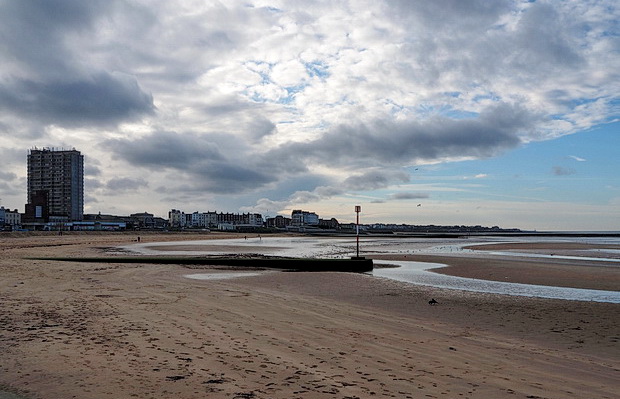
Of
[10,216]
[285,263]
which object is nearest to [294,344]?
[285,263]

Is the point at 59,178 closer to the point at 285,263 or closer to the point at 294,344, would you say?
the point at 285,263

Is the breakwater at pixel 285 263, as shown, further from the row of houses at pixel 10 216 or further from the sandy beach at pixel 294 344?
the row of houses at pixel 10 216

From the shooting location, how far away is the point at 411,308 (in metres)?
13.5

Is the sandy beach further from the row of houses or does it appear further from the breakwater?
the row of houses

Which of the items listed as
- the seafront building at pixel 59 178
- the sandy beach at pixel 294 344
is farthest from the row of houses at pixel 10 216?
the sandy beach at pixel 294 344

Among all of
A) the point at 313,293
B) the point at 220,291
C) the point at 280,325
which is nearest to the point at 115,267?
the point at 220,291

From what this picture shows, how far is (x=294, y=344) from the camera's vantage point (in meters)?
8.52

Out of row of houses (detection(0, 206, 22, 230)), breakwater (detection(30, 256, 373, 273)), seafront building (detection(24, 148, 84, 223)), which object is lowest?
breakwater (detection(30, 256, 373, 273))

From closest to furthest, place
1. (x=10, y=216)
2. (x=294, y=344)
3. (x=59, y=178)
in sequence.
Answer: (x=294, y=344) < (x=10, y=216) < (x=59, y=178)

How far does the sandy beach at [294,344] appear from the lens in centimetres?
619

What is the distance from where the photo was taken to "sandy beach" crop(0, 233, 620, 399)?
6191 mm

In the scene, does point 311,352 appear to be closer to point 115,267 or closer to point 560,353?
point 560,353

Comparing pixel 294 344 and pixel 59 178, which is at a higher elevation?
pixel 59 178

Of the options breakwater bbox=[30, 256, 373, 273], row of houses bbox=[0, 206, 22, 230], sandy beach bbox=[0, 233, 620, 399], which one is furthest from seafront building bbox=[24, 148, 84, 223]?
sandy beach bbox=[0, 233, 620, 399]
